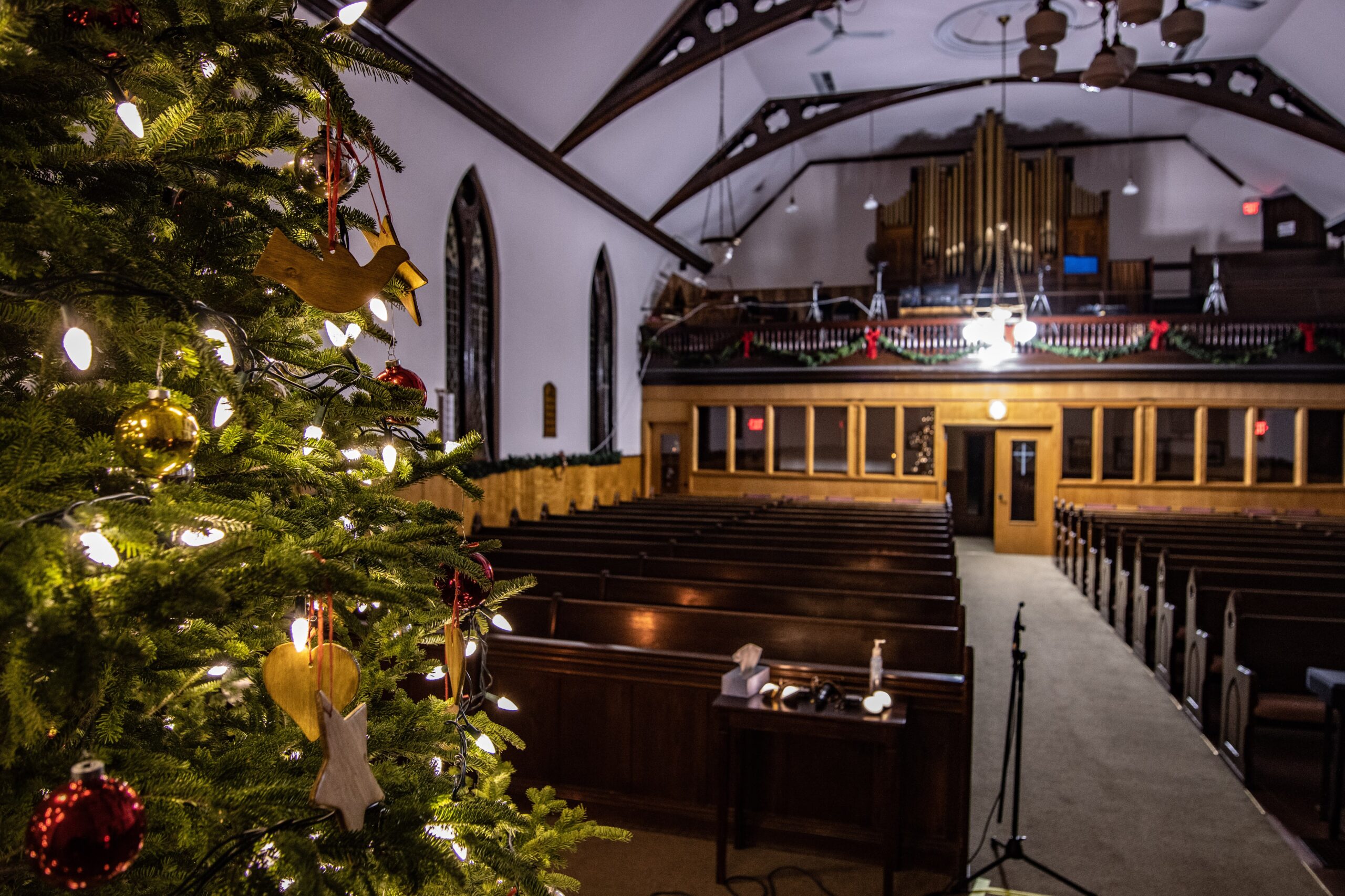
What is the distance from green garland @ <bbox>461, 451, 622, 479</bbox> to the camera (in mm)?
8672

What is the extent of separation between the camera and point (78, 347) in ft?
3.34

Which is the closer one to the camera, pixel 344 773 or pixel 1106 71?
pixel 344 773

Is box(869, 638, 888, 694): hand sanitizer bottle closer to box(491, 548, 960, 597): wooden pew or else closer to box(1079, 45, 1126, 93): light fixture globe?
box(491, 548, 960, 597): wooden pew

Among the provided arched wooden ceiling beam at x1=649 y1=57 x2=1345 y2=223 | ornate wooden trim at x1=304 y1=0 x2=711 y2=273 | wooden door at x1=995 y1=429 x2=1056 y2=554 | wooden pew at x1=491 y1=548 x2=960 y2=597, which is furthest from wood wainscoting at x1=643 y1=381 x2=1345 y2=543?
wooden pew at x1=491 y1=548 x2=960 y2=597

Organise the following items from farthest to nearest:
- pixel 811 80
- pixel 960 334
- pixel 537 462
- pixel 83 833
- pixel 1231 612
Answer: pixel 960 334, pixel 811 80, pixel 537 462, pixel 1231 612, pixel 83 833

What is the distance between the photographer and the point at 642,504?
10992 mm

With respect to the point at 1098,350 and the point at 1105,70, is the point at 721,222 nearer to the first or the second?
the point at 1098,350

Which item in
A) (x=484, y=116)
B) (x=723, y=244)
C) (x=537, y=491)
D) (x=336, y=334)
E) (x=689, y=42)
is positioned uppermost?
(x=689, y=42)

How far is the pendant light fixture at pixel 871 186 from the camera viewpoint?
14.6 meters

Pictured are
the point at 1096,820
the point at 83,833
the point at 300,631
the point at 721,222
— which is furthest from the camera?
the point at 721,222

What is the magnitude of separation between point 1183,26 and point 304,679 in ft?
29.0

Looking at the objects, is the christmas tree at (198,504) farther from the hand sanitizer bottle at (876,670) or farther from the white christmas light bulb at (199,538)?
the hand sanitizer bottle at (876,670)

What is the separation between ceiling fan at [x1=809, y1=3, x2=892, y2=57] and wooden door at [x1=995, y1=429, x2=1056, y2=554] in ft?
21.0

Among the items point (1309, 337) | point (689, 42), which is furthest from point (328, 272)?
point (1309, 337)
